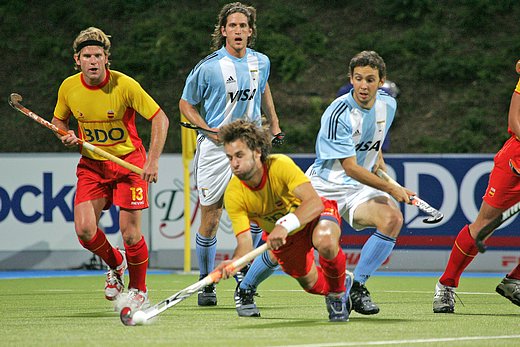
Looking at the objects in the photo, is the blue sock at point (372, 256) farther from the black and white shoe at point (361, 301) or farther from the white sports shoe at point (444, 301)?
the white sports shoe at point (444, 301)

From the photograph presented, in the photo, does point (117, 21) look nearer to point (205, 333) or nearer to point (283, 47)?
point (283, 47)

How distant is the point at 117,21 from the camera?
16.9 m

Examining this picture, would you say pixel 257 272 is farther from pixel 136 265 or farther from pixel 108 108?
pixel 108 108

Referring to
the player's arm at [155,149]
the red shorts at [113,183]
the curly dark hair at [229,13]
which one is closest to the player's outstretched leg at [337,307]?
the player's arm at [155,149]

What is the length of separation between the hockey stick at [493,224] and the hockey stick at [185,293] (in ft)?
5.39

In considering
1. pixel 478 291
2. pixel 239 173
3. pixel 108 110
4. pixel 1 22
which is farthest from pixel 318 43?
pixel 239 173

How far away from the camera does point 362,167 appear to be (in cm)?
670

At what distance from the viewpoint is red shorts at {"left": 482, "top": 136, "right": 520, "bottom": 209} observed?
665 cm

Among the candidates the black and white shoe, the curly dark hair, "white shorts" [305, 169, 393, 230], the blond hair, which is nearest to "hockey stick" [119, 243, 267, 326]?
the black and white shoe

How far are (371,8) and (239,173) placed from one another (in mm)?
11375

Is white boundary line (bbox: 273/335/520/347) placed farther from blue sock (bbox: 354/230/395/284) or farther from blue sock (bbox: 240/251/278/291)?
blue sock (bbox: 240/251/278/291)

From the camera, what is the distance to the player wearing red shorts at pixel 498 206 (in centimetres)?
663

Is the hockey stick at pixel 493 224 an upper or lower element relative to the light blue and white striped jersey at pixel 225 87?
lower

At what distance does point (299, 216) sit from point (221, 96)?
2199mm
